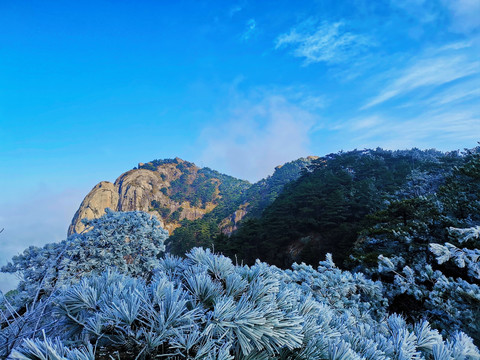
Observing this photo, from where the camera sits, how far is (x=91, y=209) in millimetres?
66938

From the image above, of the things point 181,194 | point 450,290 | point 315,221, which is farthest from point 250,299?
point 181,194

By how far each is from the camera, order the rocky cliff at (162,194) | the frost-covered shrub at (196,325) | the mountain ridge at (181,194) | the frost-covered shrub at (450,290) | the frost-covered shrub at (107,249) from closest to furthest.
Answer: the frost-covered shrub at (196,325) → the frost-covered shrub at (450,290) → the frost-covered shrub at (107,249) → the mountain ridge at (181,194) → the rocky cliff at (162,194)

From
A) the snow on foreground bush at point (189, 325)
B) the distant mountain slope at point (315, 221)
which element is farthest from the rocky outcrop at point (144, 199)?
the snow on foreground bush at point (189, 325)

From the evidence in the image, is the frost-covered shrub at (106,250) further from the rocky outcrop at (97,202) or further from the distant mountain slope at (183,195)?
the rocky outcrop at (97,202)

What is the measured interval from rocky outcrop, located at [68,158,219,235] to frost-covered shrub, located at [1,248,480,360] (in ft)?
224

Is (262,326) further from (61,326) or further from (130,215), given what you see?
(130,215)

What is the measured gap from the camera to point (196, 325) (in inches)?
45.6

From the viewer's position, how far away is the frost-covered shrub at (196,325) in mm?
1102

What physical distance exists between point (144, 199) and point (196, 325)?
8667 centimetres

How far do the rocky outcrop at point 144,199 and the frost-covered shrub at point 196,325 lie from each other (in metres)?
68.4

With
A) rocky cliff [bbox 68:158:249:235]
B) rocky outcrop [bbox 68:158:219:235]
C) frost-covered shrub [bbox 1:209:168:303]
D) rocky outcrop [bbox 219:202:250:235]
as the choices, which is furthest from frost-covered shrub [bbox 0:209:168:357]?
rocky outcrop [bbox 68:158:219:235]

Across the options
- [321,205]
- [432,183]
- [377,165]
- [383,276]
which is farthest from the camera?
[377,165]

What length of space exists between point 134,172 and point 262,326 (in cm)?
10275

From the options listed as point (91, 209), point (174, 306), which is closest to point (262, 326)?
point (174, 306)
